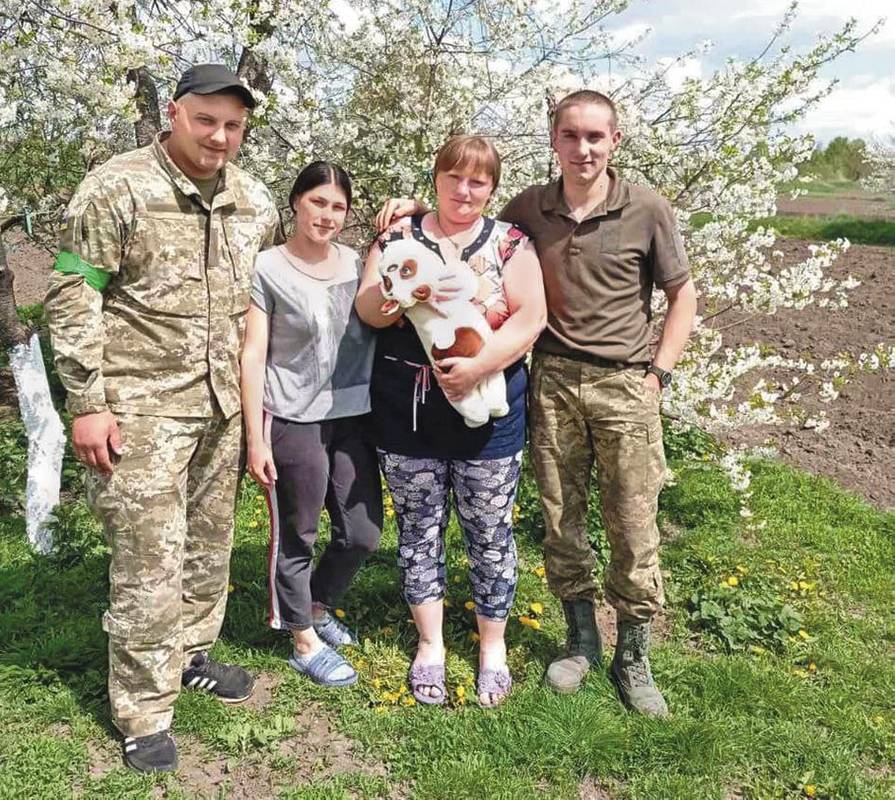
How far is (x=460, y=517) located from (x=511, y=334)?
78cm

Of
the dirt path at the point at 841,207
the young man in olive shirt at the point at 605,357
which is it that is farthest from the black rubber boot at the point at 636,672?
the dirt path at the point at 841,207

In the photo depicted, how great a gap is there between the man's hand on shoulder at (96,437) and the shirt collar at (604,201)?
169cm

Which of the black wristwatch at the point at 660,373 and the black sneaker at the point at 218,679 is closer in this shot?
the black wristwatch at the point at 660,373

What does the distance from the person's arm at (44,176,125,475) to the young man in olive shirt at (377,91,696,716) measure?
0.96 meters

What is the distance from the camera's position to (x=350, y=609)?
3.86 metres

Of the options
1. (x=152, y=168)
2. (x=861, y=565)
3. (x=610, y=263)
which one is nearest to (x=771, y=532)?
(x=861, y=565)

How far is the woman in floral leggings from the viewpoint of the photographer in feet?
9.20

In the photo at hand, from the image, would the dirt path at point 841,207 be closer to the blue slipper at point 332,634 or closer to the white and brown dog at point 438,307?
the blue slipper at point 332,634

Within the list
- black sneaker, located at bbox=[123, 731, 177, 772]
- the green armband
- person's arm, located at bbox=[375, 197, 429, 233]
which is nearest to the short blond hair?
person's arm, located at bbox=[375, 197, 429, 233]

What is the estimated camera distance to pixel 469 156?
2.72m

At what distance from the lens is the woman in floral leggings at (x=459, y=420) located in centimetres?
280

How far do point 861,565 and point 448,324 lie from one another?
3.31 m

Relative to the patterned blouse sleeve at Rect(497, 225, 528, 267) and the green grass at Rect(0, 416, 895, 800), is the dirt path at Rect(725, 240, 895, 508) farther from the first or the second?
the patterned blouse sleeve at Rect(497, 225, 528, 267)

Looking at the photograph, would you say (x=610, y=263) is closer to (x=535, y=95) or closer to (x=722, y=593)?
(x=722, y=593)
